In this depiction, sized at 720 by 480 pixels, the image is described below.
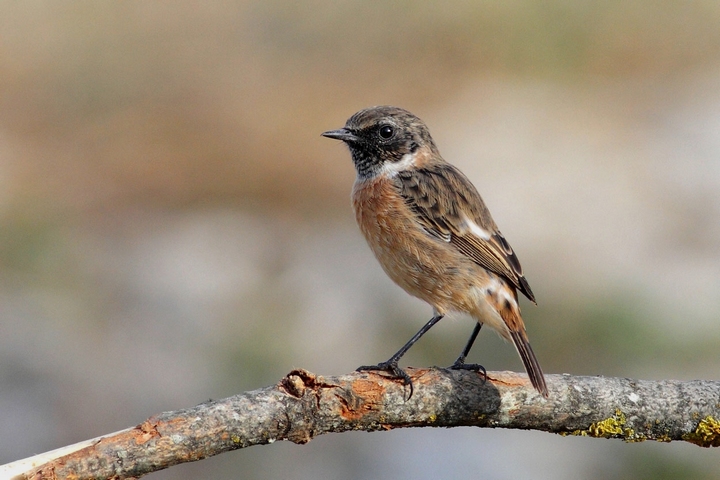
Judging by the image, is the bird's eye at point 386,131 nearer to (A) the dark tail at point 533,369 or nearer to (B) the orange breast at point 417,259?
(B) the orange breast at point 417,259

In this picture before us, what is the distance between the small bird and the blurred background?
2.42 metres

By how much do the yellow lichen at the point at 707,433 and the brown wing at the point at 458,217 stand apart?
52.5 inches

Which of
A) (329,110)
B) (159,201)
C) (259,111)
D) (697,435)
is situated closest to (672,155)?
(329,110)

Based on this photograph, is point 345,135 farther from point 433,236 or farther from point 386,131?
point 433,236

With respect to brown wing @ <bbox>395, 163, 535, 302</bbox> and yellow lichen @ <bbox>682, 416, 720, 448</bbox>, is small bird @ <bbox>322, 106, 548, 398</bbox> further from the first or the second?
yellow lichen @ <bbox>682, 416, 720, 448</bbox>

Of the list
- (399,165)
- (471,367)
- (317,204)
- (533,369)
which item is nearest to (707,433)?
(533,369)

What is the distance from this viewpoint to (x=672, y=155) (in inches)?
511

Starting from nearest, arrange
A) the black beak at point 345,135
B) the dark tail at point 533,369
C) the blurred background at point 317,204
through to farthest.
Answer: the dark tail at point 533,369
the black beak at point 345,135
the blurred background at point 317,204

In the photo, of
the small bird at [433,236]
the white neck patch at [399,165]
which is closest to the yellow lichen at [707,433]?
the small bird at [433,236]

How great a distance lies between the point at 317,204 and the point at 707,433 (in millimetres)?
7757

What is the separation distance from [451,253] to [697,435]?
5.94 ft

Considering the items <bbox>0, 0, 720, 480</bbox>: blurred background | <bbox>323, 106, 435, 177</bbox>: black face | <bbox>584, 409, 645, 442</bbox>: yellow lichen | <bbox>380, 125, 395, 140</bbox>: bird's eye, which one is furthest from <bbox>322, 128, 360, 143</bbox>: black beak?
<bbox>0, 0, 720, 480</bbox>: blurred background

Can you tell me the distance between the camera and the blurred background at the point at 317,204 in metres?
8.16

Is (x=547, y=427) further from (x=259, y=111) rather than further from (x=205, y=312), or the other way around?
(x=259, y=111)
